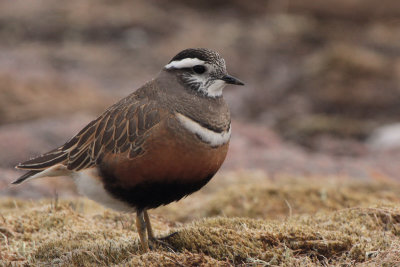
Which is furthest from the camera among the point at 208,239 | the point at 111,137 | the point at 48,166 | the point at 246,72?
the point at 246,72

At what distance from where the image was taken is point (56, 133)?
41.8 ft

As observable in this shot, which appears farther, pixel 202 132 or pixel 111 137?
pixel 111 137

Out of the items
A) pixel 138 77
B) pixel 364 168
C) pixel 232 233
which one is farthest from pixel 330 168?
pixel 138 77

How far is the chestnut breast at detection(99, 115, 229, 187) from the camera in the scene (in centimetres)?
551

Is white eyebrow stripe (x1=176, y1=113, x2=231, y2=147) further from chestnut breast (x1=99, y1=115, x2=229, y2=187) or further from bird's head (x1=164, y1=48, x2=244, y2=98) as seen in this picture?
bird's head (x1=164, y1=48, x2=244, y2=98)

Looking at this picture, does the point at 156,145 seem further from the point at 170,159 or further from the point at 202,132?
the point at 202,132

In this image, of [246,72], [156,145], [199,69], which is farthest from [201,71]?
[246,72]

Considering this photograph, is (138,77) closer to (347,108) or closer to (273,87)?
(273,87)

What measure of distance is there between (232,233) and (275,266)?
63 cm

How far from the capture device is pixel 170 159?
18.0ft

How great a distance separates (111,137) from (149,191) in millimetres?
756

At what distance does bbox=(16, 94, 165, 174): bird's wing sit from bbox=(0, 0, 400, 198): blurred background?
12.2 feet

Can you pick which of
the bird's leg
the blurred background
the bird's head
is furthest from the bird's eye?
the blurred background

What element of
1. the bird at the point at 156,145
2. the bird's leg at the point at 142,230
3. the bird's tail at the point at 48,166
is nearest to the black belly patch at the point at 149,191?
the bird at the point at 156,145
